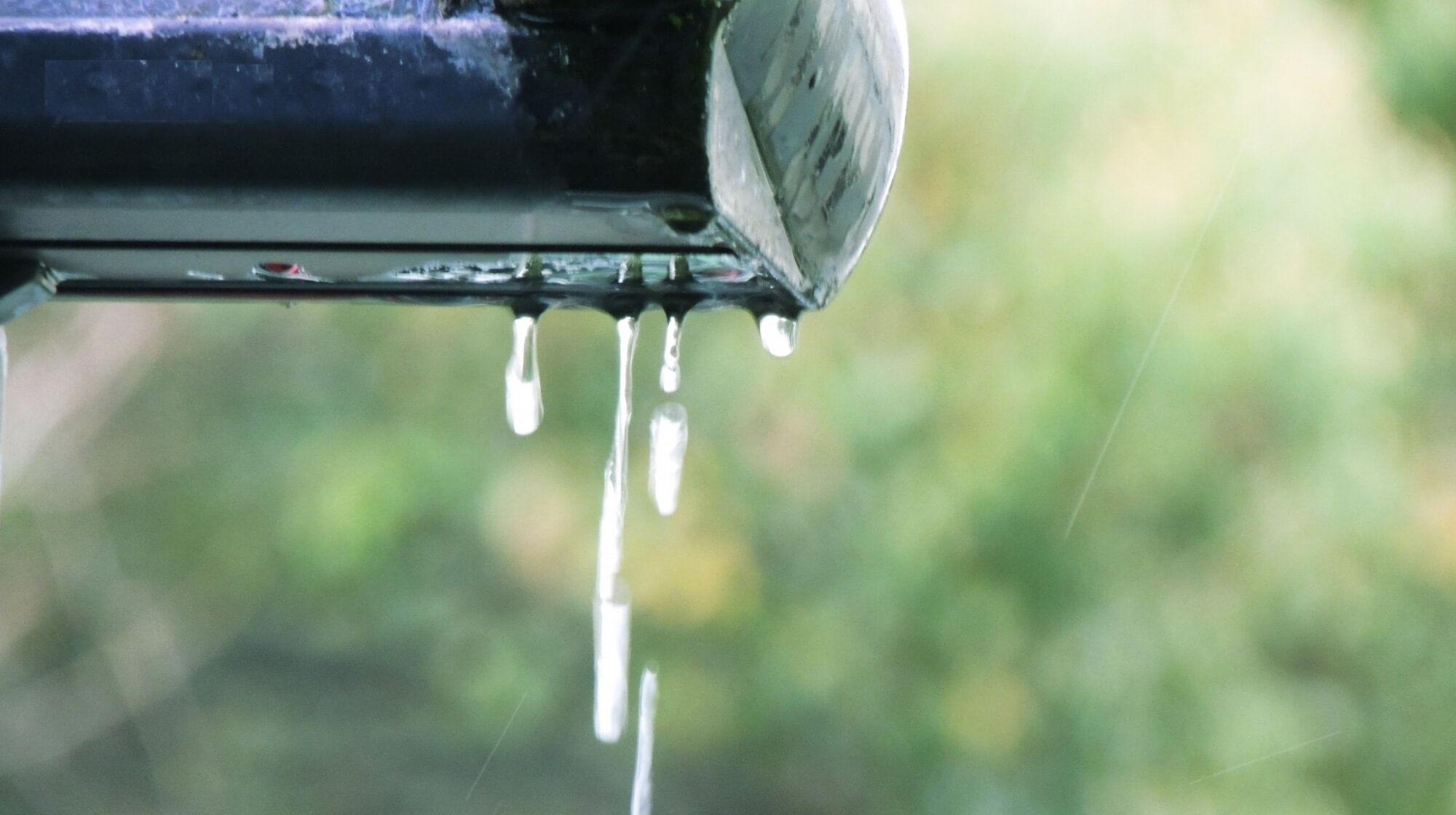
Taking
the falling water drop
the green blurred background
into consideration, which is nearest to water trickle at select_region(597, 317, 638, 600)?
the falling water drop

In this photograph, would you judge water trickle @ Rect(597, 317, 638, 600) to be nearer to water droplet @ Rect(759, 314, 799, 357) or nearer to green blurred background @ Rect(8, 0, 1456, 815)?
water droplet @ Rect(759, 314, 799, 357)

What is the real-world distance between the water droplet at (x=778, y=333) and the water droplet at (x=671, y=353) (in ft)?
0.14

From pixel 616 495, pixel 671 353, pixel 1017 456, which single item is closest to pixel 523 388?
pixel 616 495

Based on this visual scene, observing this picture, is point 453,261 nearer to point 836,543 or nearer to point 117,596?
point 836,543

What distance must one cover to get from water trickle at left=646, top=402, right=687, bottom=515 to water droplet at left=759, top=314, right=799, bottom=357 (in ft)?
1.17

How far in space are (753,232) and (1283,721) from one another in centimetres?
384

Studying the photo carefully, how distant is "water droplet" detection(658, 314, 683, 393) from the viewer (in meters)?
0.63

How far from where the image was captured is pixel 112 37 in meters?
0.45

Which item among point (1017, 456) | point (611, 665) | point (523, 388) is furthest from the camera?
point (1017, 456)

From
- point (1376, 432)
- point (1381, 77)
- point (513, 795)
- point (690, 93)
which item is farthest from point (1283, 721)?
point (690, 93)

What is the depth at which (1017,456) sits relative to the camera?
367cm

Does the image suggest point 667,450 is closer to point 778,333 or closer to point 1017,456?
point 778,333

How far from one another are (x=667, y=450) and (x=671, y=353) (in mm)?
422

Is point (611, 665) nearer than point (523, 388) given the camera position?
No
